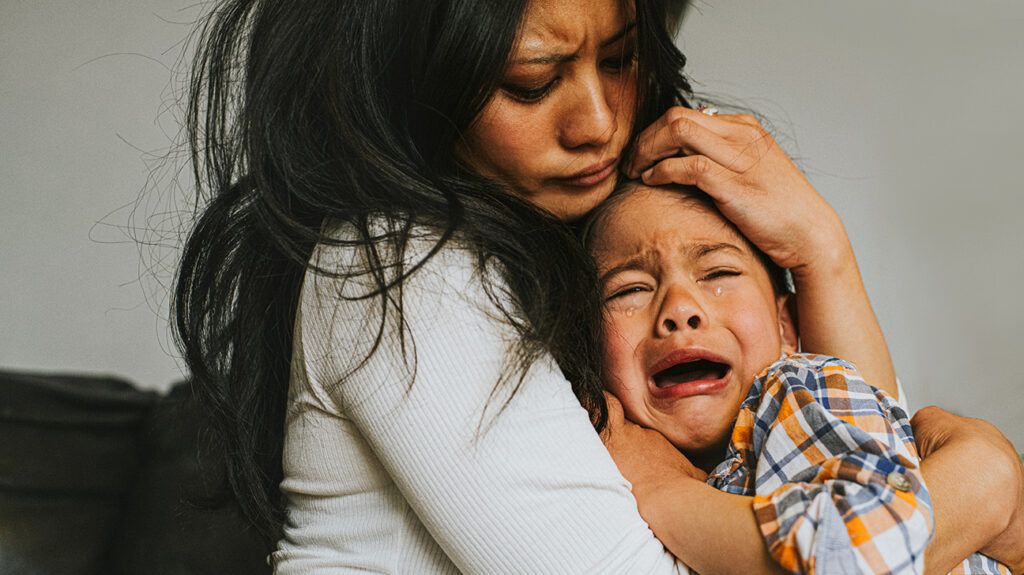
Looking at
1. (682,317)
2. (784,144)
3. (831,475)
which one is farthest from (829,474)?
(784,144)

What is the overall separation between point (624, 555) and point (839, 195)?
4.80ft

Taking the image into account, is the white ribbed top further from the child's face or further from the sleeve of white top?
the child's face

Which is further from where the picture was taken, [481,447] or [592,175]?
[592,175]

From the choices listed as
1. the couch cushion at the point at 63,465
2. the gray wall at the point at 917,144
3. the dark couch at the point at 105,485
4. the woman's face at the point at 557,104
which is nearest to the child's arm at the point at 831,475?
→ the woman's face at the point at 557,104

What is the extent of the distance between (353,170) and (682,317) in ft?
1.36

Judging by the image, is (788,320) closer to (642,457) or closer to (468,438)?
(642,457)

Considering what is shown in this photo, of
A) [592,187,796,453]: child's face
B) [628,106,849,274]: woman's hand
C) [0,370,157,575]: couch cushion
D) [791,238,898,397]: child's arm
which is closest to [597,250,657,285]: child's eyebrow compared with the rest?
[592,187,796,453]: child's face

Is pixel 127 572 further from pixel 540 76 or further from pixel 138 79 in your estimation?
pixel 540 76

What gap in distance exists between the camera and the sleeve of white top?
0.79 metres

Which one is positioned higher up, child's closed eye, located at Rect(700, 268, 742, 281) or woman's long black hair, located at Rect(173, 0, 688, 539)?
Result: woman's long black hair, located at Rect(173, 0, 688, 539)

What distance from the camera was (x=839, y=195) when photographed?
2.04 m

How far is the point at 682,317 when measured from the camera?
3.51 feet

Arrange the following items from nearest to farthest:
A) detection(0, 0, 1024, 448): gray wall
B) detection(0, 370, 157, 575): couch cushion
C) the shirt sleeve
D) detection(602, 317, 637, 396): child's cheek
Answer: the shirt sleeve
detection(602, 317, 637, 396): child's cheek
detection(0, 370, 157, 575): couch cushion
detection(0, 0, 1024, 448): gray wall

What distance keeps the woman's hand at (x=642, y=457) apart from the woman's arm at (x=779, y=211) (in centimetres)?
27
